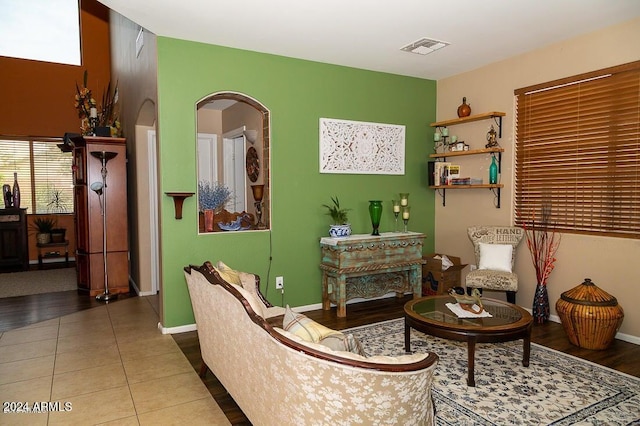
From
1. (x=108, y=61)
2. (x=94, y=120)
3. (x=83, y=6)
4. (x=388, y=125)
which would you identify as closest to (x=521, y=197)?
(x=388, y=125)

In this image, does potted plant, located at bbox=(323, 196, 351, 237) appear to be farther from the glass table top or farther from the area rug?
the area rug

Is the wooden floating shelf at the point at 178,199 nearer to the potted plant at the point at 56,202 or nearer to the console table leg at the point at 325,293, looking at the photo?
the console table leg at the point at 325,293

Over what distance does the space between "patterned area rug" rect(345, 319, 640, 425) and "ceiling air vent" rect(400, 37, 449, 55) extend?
9.21 ft

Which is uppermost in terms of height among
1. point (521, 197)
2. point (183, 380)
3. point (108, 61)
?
point (108, 61)

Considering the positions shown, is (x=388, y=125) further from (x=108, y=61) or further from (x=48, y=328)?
(x=108, y=61)

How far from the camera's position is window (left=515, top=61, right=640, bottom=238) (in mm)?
3738

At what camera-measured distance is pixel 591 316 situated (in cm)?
345

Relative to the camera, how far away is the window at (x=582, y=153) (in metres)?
3.74

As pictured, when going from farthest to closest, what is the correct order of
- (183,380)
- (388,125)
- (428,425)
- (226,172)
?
(226,172)
(388,125)
(183,380)
(428,425)

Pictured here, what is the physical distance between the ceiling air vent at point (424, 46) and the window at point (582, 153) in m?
1.08

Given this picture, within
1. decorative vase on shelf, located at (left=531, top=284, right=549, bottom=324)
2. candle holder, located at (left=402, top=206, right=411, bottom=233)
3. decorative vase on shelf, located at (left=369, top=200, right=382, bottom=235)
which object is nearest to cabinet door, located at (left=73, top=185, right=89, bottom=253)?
decorative vase on shelf, located at (left=369, top=200, right=382, bottom=235)

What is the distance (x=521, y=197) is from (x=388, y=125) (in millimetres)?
1738

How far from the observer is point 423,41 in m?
4.11

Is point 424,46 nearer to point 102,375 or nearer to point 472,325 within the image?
point 472,325
